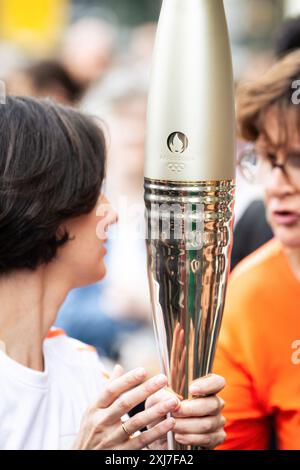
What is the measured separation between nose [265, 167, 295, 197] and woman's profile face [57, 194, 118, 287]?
7.3 inches

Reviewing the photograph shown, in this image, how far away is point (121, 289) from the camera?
3.10ft

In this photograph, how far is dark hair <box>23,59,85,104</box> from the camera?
159 centimetres

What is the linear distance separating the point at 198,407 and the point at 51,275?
0.59 feet

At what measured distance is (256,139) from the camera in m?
0.86

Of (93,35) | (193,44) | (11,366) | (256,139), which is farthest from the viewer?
(93,35)

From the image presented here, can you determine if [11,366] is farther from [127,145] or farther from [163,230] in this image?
[127,145]

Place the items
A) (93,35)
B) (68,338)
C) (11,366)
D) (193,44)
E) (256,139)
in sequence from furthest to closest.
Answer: (93,35) → (256,139) → (68,338) → (11,366) → (193,44)

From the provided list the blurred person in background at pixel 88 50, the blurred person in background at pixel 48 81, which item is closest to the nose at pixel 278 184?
the blurred person in background at pixel 48 81

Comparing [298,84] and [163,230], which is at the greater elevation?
[298,84]

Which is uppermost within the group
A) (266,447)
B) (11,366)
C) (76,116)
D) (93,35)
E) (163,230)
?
(93,35)

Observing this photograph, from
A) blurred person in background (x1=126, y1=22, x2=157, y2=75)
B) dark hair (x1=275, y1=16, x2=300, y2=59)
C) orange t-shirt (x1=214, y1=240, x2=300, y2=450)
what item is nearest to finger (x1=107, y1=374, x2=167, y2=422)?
orange t-shirt (x1=214, y1=240, x2=300, y2=450)

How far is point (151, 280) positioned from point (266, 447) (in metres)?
0.37

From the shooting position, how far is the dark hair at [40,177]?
0.63 meters

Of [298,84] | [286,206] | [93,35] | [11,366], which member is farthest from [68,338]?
[93,35]
